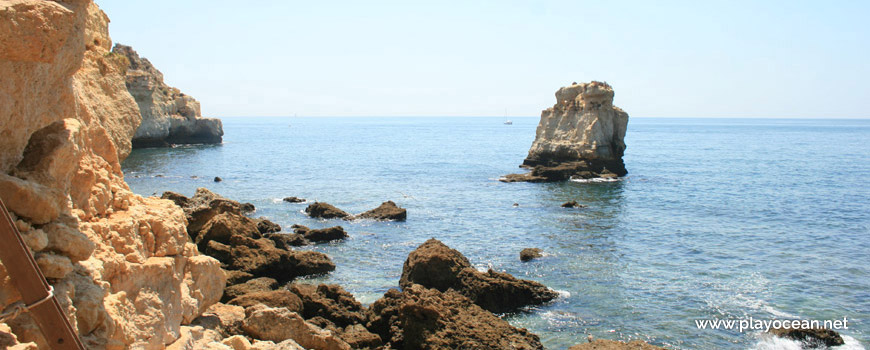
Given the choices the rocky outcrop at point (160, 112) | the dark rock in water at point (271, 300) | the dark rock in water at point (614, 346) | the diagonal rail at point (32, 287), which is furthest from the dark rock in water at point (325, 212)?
the rocky outcrop at point (160, 112)

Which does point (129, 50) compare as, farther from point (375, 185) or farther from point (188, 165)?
point (375, 185)

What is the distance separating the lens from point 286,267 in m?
20.0

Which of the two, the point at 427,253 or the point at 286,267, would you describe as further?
the point at 286,267

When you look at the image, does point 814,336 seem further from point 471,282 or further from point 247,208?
point 247,208

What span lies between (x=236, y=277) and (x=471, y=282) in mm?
6469

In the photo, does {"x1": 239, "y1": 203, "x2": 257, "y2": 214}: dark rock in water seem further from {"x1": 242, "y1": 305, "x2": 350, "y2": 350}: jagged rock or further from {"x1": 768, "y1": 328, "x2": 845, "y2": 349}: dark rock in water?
{"x1": 768, "y1": 328, "x2": 845, "y2": 349}: dark rock in water

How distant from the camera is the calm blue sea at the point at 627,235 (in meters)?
17.8

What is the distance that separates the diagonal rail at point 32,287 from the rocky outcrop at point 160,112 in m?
62.9

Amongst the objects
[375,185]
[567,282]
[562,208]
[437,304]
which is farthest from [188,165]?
[437,304]

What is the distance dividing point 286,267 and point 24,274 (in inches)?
633

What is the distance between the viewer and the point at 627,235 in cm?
2889

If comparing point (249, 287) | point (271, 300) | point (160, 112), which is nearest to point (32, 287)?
point (271, 300)

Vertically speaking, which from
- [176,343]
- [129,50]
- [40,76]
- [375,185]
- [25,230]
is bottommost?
[375,185]

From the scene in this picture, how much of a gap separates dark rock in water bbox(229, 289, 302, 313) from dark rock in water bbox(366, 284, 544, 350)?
2.00m
